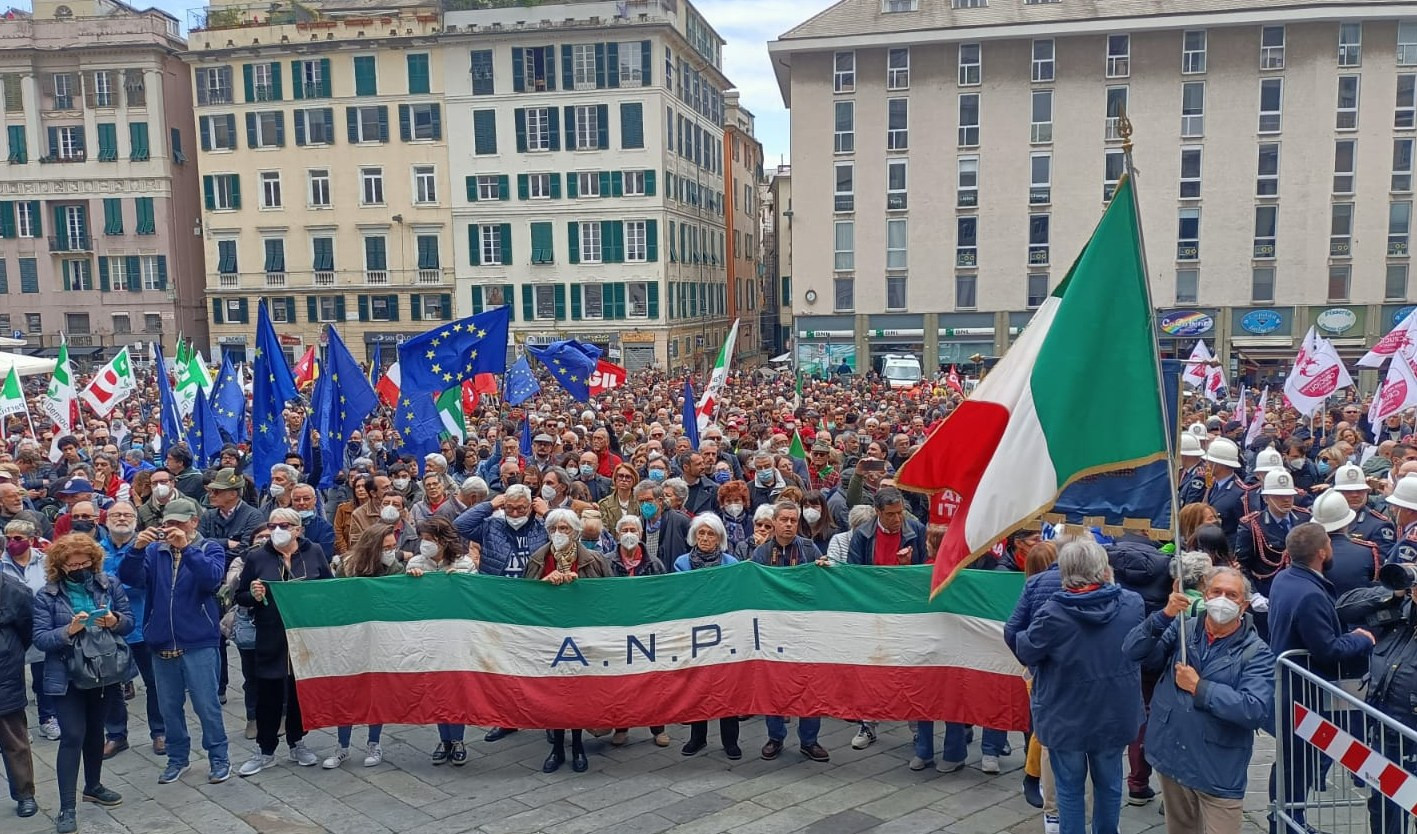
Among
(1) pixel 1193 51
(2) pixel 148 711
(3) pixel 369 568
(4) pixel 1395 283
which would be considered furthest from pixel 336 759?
(4) pixel 1395 283

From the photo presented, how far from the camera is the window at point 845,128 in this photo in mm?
47562

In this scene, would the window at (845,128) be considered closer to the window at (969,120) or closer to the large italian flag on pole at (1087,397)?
the window at (969,120)

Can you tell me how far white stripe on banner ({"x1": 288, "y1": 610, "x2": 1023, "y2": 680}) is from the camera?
7.23m

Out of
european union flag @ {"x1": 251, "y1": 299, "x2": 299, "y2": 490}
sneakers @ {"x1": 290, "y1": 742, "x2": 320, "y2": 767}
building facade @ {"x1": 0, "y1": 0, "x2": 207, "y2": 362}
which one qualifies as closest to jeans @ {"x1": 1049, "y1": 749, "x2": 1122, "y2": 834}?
sneakers @ {"x1": 290, "y1": 742, "x2": 320, "y2": 767}

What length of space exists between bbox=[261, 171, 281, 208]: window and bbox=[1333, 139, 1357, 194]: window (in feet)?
150

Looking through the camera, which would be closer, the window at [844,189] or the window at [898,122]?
the window at [898,122]

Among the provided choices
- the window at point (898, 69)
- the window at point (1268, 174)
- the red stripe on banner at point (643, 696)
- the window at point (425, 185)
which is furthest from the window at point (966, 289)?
the red stripe on banner at point (643, 696)

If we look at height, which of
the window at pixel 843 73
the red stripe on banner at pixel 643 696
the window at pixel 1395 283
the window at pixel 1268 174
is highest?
the window at pixel 843 73

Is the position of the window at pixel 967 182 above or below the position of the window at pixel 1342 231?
above

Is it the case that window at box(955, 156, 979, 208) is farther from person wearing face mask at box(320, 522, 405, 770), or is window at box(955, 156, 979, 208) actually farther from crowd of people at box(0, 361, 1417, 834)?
person wearing face mask at box(320, 522, 405, 770)

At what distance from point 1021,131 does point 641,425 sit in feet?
110

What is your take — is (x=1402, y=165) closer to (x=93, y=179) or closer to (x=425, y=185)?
(x=425, y=185)

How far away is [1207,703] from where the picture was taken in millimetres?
5051

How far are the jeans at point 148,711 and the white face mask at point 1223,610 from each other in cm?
702
